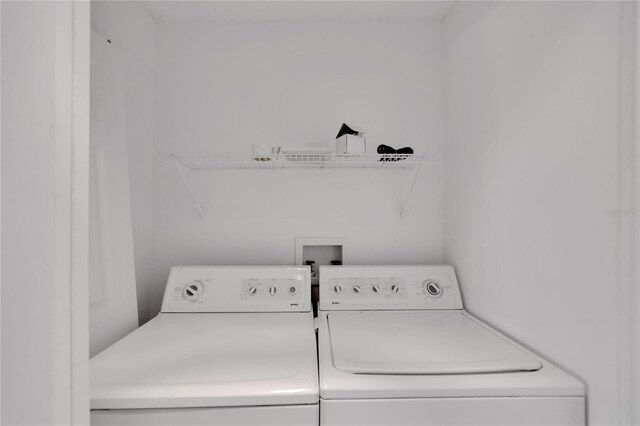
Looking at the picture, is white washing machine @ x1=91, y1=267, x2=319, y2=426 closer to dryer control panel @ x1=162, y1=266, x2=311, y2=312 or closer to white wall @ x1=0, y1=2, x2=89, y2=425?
dryer control panel @ x1=162, y1=266, x2=311, y2=312

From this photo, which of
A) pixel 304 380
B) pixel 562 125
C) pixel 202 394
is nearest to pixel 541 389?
pixel 304 380

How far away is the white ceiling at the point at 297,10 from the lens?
1.57 meters

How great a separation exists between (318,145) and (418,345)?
3.28 feet

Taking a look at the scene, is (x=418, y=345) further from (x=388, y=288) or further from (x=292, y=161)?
(x=292, y=161)

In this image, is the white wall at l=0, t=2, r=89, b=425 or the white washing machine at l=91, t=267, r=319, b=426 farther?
the white washing machine at l=91, t=267, r=319, b=426

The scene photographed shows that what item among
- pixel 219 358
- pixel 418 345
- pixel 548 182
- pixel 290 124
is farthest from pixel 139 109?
pixel 548 182

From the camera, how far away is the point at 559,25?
2.90 feet

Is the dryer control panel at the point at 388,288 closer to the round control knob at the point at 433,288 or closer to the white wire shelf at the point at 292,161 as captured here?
the round control knob at the point at 433,288

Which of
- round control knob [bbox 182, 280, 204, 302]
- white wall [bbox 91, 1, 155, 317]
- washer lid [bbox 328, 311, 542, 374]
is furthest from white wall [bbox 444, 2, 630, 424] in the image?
white wall [bbox 91, 1, 155, 317]

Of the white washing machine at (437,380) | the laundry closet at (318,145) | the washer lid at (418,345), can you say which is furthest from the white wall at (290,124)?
the white washing machine at (437,380)

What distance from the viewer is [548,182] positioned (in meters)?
0.94

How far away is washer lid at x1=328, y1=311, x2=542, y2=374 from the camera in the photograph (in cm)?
87

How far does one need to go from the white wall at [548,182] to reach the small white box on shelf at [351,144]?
19.6 inches

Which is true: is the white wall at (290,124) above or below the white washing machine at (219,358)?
above
